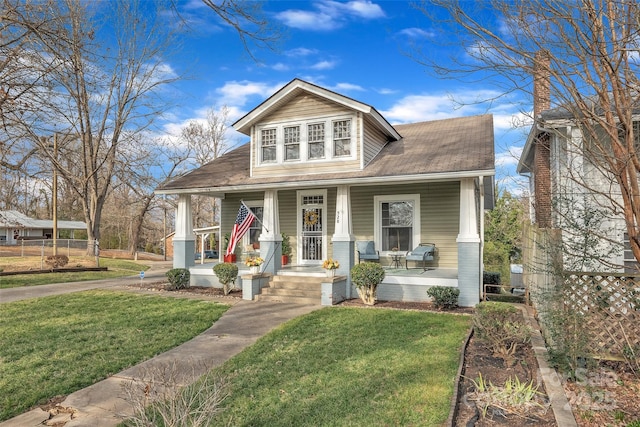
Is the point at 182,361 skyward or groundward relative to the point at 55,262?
groundward

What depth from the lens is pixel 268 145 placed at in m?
12.7

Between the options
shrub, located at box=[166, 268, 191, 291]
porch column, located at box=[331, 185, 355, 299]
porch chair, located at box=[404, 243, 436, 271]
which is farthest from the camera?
shrub, located at box=[166, 268, 191, 291]

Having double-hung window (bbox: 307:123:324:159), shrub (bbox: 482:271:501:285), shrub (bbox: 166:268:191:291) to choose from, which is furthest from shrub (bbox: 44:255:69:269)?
shrub (bbox: 482:271:501:285)

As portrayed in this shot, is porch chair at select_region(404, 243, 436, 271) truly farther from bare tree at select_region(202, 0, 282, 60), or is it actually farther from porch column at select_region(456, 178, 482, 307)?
bare tree at select_region(202, 0, 282, 60)

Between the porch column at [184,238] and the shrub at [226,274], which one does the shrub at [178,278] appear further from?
the shrub at [226,274]

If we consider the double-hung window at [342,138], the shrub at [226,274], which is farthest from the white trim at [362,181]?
the shrub at [226,274]

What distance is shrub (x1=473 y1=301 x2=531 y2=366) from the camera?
5.42 meters

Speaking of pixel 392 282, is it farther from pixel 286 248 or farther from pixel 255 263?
pixel 286 248

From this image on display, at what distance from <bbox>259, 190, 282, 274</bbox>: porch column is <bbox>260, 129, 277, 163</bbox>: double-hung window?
1.47m

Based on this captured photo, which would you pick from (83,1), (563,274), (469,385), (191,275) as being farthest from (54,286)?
(563,274)

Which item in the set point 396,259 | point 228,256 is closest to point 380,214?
point 396,259

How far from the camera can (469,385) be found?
14.7 feet

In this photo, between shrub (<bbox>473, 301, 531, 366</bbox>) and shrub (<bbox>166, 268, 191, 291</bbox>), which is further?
shrub (<bbox>166, 268, 191, 291</bbox>)

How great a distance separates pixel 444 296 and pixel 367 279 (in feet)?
5.94
